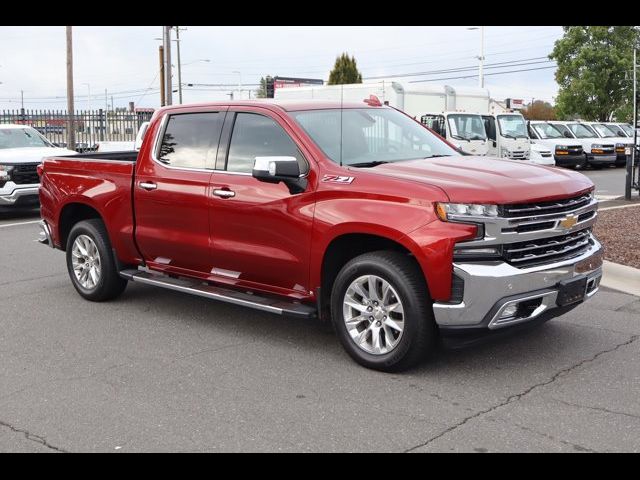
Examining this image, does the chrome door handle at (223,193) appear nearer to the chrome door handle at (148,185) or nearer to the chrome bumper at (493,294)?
the chrome door handle at (148,185)

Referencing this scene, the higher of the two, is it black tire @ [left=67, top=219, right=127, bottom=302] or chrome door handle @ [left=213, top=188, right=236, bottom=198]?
chrome door handle @ [left=213, top=188, right=236, bottom=198]

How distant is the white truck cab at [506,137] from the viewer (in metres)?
24.0

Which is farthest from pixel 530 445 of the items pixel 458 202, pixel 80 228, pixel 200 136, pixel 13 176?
pixel 13 176

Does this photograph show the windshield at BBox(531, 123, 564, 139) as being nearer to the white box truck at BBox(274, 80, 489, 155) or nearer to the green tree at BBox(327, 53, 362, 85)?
the white box truck at BBox(274, 80, 489, 155)

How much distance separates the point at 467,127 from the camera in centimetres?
2314

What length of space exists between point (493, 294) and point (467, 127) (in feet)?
62.2

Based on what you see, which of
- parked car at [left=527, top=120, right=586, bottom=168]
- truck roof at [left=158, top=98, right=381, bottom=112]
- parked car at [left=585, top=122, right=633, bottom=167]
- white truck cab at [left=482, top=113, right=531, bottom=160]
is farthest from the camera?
parked car at [left=585, top=122, right=633, bottom=167]

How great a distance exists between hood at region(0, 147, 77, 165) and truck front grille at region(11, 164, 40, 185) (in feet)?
0.36

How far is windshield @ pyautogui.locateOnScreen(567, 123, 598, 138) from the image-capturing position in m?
30.1

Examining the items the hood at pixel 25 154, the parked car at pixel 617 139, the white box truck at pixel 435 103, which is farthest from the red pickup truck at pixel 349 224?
the parked car at pixel 617 139

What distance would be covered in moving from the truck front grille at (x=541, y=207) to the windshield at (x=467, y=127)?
1732 cm

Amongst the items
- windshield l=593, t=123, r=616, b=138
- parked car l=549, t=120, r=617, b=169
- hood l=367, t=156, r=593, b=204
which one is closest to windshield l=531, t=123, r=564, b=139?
parked car l=549, t=120, r=617, b=169

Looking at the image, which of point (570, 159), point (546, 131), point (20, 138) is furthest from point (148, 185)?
point (546, 131)

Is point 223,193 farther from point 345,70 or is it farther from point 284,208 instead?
point 345,70
